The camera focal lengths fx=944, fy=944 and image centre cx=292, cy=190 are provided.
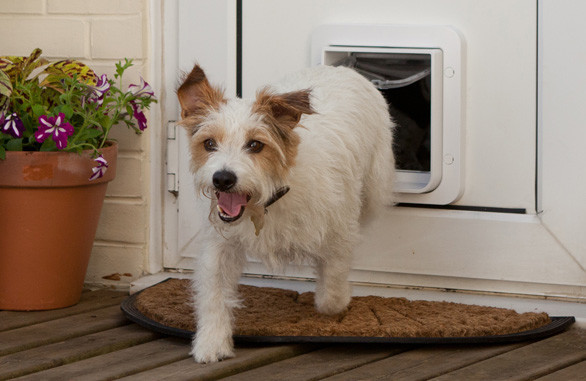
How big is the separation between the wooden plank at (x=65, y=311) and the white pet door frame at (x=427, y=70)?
1137mm

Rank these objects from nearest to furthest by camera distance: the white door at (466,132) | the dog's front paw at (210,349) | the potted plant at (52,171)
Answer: the dog's front paw at (210,349) < the potted plant at (52,171) < the white door at (466,132)

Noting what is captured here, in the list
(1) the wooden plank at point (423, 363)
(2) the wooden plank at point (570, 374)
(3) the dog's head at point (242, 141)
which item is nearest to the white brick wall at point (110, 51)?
(3) the dog's head at point (242, 141)

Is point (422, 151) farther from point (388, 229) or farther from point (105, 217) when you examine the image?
point (105, 217)

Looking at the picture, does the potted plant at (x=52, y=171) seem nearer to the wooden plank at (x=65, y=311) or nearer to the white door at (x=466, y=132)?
the wooden plank at (x=65, y=311)

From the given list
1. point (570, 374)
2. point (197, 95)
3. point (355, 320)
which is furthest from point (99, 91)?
point (570, 374)

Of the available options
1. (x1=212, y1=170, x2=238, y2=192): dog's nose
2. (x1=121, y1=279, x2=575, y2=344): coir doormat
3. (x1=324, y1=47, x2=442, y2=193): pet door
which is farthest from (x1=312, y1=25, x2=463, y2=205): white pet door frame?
(x1=212, y1=170, x2=238, y2=192): dog's nose

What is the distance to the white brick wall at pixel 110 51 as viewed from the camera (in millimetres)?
3604

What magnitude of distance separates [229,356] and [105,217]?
1.15m

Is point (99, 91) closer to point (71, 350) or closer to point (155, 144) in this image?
point (155, 144)

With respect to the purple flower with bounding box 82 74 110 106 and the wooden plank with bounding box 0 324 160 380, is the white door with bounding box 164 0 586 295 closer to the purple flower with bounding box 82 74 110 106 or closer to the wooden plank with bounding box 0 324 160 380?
the purple flower with bounding box 82 74 110 106

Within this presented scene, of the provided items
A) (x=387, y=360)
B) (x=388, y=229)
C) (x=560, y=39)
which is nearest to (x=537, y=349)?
(x=387, y=360)

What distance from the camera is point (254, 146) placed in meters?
2.61

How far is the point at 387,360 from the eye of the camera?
108 inches

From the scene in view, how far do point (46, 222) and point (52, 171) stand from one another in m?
0.19
